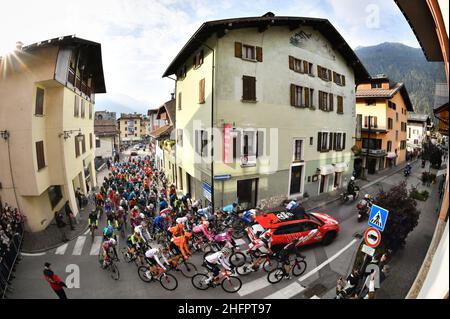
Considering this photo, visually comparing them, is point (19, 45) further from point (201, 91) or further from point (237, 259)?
A: point (237, 259)

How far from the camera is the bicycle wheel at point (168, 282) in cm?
625

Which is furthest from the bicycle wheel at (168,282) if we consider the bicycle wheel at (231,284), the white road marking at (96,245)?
the white road marking at (96,245)

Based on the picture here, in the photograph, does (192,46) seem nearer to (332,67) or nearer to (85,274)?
(332,67)

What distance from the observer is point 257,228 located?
8312mm

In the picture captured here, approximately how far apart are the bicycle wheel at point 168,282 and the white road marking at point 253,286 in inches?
83.5

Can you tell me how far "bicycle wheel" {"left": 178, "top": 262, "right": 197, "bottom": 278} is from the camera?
6840 millimetres

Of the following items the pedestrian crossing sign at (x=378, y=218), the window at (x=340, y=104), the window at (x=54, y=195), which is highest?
the window at (x=340, y=104)

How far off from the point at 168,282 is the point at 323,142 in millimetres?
12277

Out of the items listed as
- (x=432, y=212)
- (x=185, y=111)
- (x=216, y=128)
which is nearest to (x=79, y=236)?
(x=216, y=128)

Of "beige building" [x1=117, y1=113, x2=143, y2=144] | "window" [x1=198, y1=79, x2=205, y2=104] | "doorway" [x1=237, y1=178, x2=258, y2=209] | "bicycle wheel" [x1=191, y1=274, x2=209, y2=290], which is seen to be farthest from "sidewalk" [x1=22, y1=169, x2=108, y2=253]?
"beige building" [x1=117, y1=113, x2=143, y2=144]

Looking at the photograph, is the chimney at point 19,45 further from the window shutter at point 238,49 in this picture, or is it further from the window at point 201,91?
the window shutter at point 238,49

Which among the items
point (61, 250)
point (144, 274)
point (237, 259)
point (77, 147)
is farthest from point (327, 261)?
point (77, 147)

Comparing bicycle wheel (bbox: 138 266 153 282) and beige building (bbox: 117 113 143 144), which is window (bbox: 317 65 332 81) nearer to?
bicycle wheel (bbox: 138 266 153 282)
